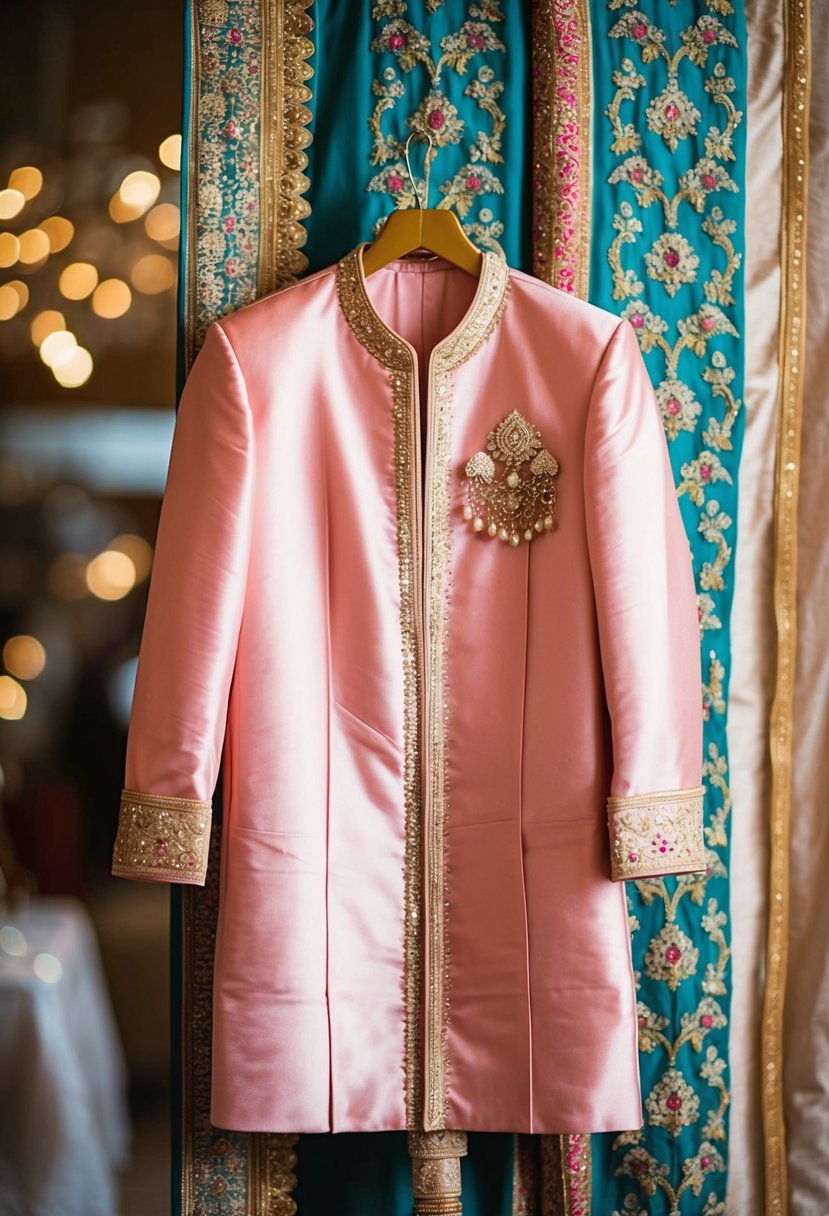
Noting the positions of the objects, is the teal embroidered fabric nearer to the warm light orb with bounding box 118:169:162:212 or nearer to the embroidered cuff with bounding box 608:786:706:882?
the warm light orb with bounding box 118:169:162:212

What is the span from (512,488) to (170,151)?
80 cm

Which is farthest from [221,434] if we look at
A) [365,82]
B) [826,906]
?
[826,906]

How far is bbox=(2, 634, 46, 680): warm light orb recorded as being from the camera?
175 cm

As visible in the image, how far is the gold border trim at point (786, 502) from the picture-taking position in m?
1.83

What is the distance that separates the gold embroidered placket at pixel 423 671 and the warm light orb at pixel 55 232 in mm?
553

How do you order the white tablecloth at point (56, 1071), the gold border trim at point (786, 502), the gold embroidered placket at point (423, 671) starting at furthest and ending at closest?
the gold border trim at point (786, 502) → the white tablecloth at point (56, 1071) → the gold embroidered placket at point (423, 671)

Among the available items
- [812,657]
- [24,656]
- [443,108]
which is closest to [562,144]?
[443,108]

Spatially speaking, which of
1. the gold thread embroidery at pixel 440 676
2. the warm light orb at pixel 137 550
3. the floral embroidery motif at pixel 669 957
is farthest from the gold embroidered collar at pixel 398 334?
the floral embroidery motif at pixel 669 957

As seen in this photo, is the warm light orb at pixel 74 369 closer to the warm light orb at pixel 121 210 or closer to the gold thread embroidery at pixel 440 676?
the warm light orb at pixel 121 210

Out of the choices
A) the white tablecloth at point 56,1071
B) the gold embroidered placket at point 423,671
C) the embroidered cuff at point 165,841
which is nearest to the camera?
the embroidered cuff at point 165,841

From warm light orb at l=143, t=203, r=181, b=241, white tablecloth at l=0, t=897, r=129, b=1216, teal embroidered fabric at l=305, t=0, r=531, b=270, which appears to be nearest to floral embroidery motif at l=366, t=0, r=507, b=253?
teal embroidered fabric at l=305, t=0, r=531, b=270

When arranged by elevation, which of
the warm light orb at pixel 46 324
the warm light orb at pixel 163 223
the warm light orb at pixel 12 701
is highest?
the warm light orb at pixel 163 223

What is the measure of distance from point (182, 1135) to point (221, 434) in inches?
41.8

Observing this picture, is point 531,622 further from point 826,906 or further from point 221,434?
point 826,906
